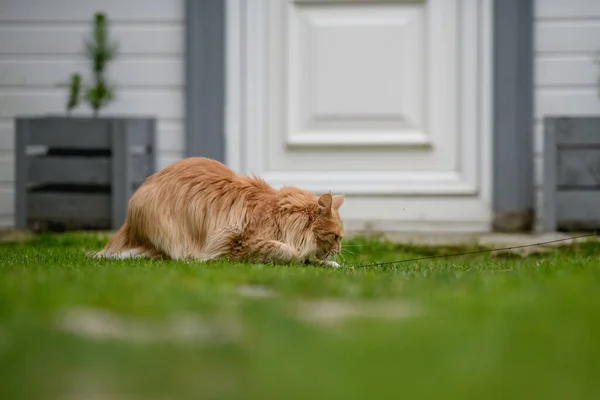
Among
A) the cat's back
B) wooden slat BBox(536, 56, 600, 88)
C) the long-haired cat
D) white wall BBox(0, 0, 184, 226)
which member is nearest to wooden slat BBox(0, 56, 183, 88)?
white wall BBox(0, 0, 184, 226)

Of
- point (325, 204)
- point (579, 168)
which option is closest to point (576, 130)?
point (579, 168)

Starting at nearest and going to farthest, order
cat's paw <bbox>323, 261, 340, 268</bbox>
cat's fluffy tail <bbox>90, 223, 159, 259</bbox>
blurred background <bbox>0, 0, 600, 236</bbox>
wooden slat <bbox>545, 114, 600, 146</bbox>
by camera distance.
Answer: cat's paw <bbox>323, 261, 340, 268</bbox> < cat's fluffy tail <bbox>90, 223, 159, 259</bbox> < wooden slat <bbox>545, 114, 600, 146</bbox> < blurred background <bbox>0, 0, 600, 236</bbox>

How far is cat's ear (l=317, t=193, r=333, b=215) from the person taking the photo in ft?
12.1

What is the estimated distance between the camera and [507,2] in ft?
17.7

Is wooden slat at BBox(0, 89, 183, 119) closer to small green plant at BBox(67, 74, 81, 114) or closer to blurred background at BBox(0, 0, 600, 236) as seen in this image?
blurred background at BBox(0, 0, 600, 236)

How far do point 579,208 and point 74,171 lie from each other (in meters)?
2.97


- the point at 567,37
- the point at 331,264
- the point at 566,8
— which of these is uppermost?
the point at 566,8

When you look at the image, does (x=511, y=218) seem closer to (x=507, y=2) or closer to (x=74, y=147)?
(x=507, y=2)

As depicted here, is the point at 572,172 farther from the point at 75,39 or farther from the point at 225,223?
the point at 75,39

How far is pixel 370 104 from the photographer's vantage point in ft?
18.4

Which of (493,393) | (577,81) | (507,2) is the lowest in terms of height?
(493,393)

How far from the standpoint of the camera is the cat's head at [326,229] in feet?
12.1

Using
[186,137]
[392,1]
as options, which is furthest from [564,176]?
[186,137]

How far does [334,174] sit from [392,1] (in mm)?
1157
